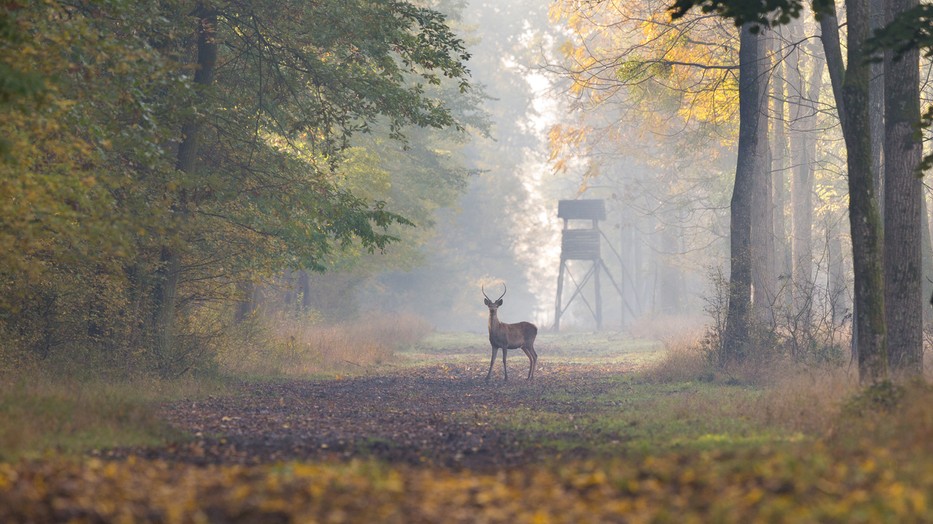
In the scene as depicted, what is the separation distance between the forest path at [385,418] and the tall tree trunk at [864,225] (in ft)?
13.6

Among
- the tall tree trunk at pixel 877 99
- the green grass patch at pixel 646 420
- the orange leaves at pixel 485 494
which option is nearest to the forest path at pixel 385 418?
the green grass patch at pixel 646 420

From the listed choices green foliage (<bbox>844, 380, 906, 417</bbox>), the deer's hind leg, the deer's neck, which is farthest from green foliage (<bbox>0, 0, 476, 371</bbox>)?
green foliage (<bbox>844, 380, 906, 417</bbox>)

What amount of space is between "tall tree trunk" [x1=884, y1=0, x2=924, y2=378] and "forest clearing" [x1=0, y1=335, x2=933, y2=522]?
0.94m

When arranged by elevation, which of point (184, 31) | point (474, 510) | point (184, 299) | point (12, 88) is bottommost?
point (474, 510)

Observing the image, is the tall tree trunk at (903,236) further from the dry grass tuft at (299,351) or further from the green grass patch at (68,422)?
the dry grass tuft at (299,351)

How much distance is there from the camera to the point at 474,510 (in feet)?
19.7

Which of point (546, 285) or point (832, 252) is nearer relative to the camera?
point (832, 252)

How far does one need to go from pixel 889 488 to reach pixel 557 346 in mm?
32685

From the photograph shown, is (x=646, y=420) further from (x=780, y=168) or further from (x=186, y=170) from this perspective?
(x=780, y=168)

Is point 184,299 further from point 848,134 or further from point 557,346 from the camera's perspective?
point 557,346

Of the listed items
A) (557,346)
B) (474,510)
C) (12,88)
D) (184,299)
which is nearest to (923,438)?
(474,510)

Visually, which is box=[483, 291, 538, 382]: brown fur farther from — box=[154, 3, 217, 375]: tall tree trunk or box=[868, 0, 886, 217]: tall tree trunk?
box=[868, 0, 886, 217]: tall tree trunk

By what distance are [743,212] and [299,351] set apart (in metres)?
10.9

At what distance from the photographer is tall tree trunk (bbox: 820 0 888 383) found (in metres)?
11.5
